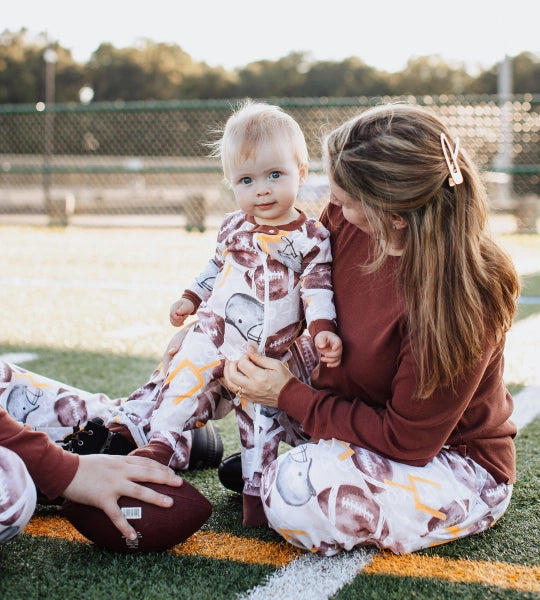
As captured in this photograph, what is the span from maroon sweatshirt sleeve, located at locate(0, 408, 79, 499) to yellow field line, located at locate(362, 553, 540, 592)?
73 cm

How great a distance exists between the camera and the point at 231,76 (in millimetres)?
60656

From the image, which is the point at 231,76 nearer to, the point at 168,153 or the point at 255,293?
the point at 168,153

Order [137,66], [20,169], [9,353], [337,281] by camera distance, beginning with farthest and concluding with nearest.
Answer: [137,66] < [20,169] < [9,353] < [337,281]

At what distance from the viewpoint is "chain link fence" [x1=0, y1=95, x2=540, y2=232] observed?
33.3 ft

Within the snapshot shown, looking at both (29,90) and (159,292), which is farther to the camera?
(29,90)

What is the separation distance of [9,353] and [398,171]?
2919 mm

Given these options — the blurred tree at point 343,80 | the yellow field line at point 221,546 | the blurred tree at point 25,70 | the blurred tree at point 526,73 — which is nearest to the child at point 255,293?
the yellow field line at point 221,546

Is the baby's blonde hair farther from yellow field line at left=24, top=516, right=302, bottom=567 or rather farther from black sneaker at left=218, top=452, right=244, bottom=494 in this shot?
yellow field line at left=24, top=516, right=302, bottom=567

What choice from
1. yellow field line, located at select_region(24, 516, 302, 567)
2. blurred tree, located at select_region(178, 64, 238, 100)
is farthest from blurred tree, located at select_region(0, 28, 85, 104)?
yellow field line, located at select_region(24, 516, 302, 567)

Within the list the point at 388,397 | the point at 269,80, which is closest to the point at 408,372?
the point at 388,397

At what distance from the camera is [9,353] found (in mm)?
4102

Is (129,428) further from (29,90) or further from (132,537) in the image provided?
(29,90)

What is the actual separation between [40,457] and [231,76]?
61.5 metres

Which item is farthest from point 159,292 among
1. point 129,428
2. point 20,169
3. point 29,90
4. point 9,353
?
point 29,90
